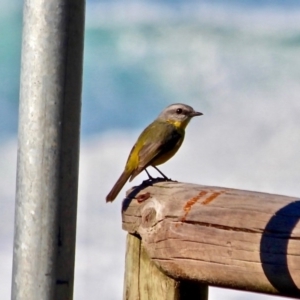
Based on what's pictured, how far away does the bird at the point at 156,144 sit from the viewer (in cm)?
623

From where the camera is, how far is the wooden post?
260cm

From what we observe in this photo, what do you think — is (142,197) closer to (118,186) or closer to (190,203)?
(190,203)

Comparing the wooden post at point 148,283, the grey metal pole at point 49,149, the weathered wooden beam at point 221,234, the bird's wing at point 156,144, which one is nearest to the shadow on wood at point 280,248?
the weathered wooden beam at point 221,234

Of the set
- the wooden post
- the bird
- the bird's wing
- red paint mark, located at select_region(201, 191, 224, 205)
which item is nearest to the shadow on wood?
red paint mark, located at select_region(201, 191, 224, 205)

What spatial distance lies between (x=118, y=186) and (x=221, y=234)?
3206 millimetres

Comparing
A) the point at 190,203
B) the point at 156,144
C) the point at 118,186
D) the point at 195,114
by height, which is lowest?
the point at 190,203

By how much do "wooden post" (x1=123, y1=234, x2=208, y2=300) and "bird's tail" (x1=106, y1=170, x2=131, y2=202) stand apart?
94.6 inches

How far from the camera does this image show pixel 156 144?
647 centimetres

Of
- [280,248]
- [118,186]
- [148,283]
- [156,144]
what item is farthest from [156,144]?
[280,248]

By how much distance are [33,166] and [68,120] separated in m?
0.15

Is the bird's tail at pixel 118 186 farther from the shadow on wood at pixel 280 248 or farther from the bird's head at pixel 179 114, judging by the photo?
the shadow on wood at pixel 280 248

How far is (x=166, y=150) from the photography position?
21.4ft

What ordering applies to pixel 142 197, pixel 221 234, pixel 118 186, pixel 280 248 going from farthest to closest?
pixel 118 186, pixel 142 197, pixel 221 234, pixel 280 248

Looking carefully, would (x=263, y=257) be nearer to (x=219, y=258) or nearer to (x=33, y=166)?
(x=219, y=258)
